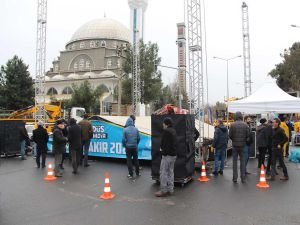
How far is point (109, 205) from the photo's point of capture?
7203 millimetres

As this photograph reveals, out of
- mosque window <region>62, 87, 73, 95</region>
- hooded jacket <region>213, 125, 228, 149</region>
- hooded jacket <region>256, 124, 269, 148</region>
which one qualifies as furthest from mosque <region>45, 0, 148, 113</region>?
hooded jacket <region>213, 125, 228, 149</region>

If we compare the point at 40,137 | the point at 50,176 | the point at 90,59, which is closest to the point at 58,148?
the point at 50,176

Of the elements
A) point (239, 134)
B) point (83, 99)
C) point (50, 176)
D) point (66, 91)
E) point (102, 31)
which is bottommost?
point (50, 176)

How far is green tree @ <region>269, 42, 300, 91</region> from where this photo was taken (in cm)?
4041

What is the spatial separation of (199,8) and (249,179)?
25.7 ft

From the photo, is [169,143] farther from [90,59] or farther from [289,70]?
[90,59]

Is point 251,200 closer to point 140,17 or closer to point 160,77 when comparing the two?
point 160,77

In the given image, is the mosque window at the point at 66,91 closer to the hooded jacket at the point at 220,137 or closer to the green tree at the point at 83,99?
the green tree at the point at 83,99

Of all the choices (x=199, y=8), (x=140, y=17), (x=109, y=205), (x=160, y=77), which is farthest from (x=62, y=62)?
(x=109, y=205)

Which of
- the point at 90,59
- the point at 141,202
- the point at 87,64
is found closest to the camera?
the point at 141,202

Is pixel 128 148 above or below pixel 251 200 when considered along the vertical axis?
above

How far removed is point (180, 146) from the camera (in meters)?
8.95

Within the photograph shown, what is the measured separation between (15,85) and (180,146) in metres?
45.1

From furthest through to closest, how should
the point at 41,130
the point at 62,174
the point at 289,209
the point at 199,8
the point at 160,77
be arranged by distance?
the point at 160,77 → the point at 199,8 → the point at 41,130 → the point at 62,174 → the point at 289,209
